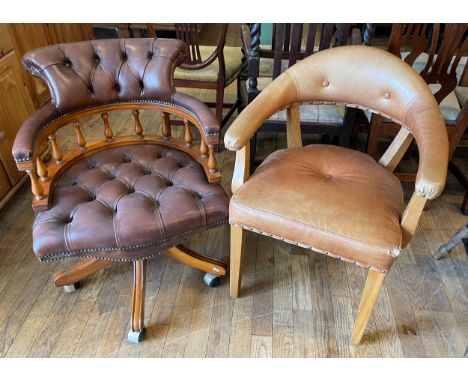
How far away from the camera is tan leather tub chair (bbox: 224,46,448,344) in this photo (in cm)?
102

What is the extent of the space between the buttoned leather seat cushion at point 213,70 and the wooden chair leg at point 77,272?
3.54 feet

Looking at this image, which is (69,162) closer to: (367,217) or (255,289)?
(255,289)

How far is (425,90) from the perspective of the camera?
117 centimetres

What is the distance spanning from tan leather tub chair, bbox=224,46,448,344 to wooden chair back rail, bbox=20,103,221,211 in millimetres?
157

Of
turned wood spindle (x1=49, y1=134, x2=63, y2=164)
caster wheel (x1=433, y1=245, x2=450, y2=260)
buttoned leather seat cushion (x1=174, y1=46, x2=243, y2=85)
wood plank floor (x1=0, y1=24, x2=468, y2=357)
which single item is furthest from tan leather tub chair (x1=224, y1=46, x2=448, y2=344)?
buttoned leather seat cushion (x1=174, y1=46, x2=243, y2=85)

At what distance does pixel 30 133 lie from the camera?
1.12 m

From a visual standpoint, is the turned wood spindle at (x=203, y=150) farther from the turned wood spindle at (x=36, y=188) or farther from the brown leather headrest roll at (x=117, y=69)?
the turned wood spindle at (x=36, y=188)

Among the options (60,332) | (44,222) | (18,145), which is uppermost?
(18,145)

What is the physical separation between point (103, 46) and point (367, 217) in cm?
108

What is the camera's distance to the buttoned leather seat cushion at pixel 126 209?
110cm

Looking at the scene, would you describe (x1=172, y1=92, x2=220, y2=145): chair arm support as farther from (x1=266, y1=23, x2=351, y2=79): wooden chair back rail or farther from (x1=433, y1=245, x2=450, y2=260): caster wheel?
(x1=433, y1=245, x2=450, y2=260): caster wheel

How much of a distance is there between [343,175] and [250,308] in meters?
0.61

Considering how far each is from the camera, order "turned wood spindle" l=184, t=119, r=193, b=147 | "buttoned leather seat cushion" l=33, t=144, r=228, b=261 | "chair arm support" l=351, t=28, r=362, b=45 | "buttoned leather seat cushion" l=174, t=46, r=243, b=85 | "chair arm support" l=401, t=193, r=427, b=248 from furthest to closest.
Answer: "buttoned leather seat cushion" l=174, t=46, r=243, b=85
"chair arm support" l=351, t=28, r=362, b=45
"turned wood spindle" l=184, t=119, r=193, b=147
"buttoned leather seat cushion" l=33, t=144, r=228, b=261
"chair arm support" l=401, t=193, r=427, b=248

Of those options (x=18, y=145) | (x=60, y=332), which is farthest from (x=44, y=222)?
(x=60, y=332)
